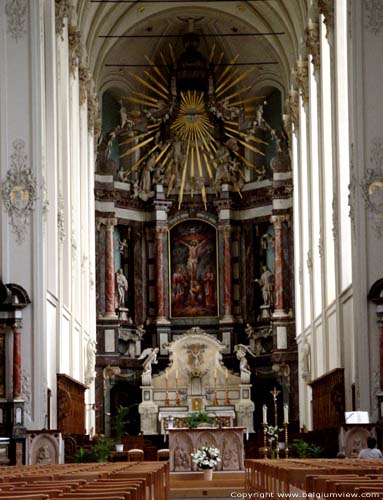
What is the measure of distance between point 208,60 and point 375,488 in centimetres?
3896

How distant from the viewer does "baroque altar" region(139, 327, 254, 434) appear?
40.2 meters

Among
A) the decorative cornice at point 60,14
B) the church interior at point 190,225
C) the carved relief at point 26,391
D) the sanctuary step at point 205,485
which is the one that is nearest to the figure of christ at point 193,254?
the church interior at point 190,225

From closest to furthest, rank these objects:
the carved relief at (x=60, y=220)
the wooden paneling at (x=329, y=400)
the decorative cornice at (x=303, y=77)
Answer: the wooden paneling at (x=329, y=400), the carved relief at (x=60, y=220), the decorative cornice at (x=303, y=77)

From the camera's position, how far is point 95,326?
132ft

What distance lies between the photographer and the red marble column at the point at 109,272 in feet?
137

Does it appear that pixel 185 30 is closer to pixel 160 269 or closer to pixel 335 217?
pixel 160 269

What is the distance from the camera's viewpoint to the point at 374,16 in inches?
1037

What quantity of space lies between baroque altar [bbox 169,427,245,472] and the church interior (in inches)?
1.7

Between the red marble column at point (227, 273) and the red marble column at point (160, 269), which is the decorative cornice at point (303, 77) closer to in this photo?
the red marble column at point (227, 273)

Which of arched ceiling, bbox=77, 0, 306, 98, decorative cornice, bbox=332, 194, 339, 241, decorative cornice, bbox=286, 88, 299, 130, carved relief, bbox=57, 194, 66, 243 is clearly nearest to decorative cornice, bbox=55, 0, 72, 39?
carved relief, bbox=57, 194, 66, 243

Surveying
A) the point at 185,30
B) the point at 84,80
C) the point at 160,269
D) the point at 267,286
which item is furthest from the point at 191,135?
the point at 84,80

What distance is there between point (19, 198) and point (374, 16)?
28.3 feet

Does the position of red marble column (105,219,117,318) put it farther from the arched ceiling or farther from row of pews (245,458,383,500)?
row of pews (245,458,383,500)

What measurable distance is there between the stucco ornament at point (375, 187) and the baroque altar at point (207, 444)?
17.3ft
